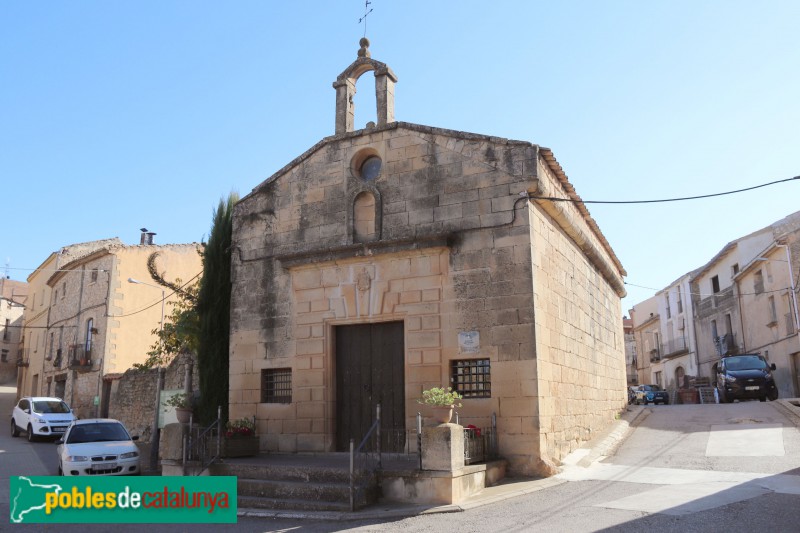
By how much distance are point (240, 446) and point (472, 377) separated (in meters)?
4.25

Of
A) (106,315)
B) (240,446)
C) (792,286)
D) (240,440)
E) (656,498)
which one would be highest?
(792,286)

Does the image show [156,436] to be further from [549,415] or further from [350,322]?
[549,415]

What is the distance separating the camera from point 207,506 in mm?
8641

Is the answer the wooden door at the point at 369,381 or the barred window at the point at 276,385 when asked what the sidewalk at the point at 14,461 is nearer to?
the barred window at the point at 276,385

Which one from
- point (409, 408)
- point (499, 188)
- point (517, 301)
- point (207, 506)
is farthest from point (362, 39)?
point (207, 506)

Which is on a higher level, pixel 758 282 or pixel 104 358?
pixel 758 282

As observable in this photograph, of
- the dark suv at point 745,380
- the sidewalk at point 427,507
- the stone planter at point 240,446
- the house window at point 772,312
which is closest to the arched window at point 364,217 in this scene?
the stone planter at point 240,446

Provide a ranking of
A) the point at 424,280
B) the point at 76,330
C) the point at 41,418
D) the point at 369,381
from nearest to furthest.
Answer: the point at 424,280
the point at 369,381
the point at 41,418
the point at 76,330

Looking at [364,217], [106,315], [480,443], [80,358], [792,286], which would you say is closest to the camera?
[480,443]

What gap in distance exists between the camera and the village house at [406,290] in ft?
33.4

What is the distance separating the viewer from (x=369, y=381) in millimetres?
11312

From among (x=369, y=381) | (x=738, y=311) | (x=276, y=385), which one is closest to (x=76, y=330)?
(x=276, y=385)

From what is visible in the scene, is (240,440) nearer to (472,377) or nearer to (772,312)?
(472,377)

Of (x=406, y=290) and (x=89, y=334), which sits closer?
(x=406, y=290)
